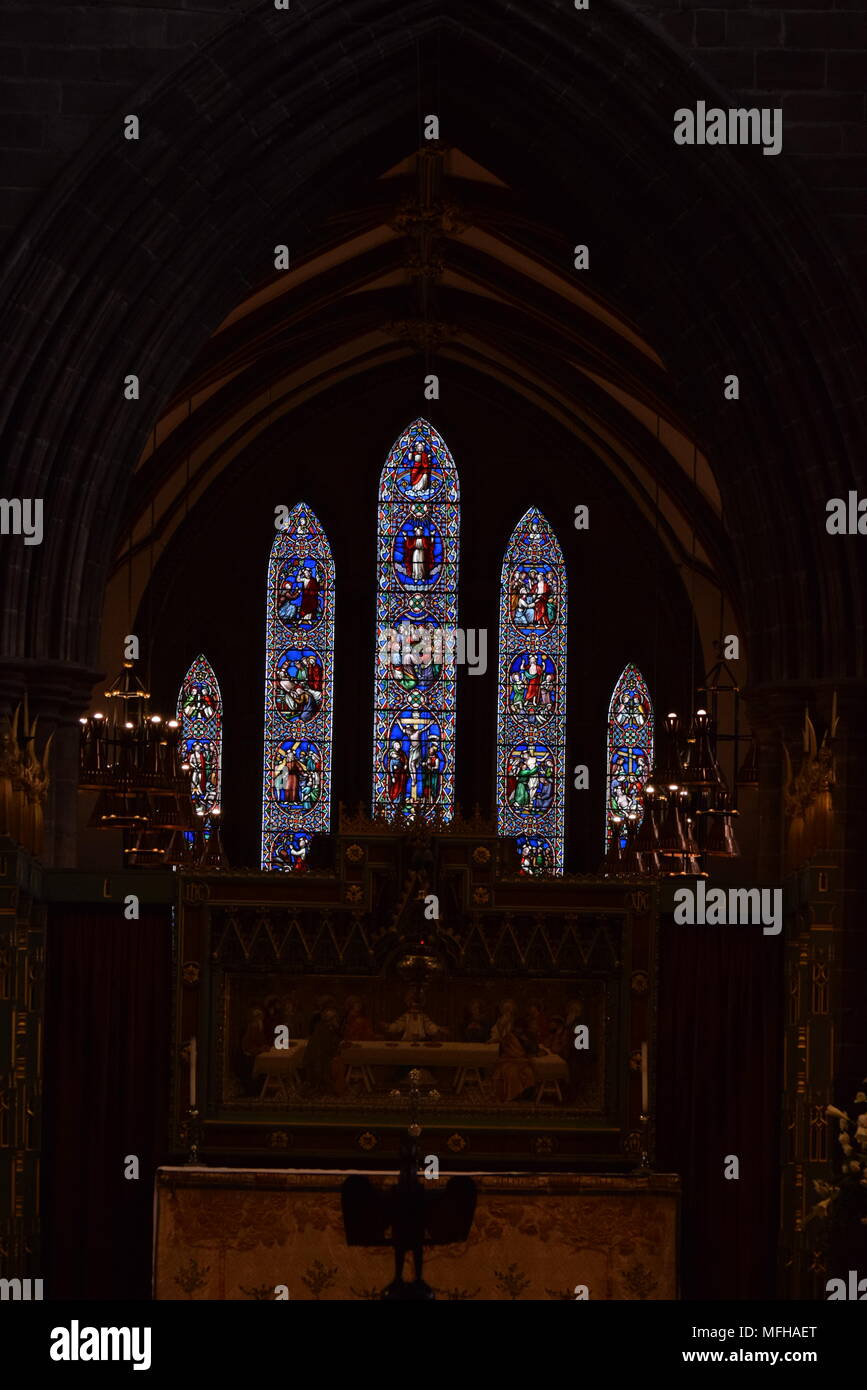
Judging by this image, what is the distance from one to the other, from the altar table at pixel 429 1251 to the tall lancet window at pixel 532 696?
42.3 feet

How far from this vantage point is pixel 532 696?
81.7 feet

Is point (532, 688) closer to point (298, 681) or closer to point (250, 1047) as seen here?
point (298, 681)

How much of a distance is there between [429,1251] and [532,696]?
13515 millimetres

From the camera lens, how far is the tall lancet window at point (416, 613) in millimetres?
24781

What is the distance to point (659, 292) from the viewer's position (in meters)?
14.4

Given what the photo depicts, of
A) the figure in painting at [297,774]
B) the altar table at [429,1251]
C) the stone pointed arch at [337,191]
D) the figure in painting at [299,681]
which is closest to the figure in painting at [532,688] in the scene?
the figure in painting at [299,681]

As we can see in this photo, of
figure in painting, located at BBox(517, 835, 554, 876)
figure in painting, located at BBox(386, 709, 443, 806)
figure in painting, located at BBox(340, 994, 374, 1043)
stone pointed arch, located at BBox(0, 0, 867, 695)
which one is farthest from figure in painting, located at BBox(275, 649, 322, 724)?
figure in painting, located at BBox(340, 994, 374, 1043)

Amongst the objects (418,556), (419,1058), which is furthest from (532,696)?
(419,1058)

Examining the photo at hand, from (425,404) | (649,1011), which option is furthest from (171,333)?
(425,404)

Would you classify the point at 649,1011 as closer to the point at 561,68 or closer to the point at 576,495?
the point at 561,68

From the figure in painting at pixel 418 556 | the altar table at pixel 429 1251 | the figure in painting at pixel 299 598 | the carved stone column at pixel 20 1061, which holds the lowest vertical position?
the altar table at pixel 429 1251

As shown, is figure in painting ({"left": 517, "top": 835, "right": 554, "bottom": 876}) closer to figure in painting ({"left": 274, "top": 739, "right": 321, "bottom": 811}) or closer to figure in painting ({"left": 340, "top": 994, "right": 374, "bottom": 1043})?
figure in painting ({"left": 274, "top": 739, "right": 321, "bottom": 811})

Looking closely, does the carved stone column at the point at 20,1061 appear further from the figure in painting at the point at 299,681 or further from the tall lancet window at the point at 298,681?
the figure in painting at the point at 299,681

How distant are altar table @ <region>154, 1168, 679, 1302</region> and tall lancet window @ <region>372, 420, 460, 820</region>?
1291cm
